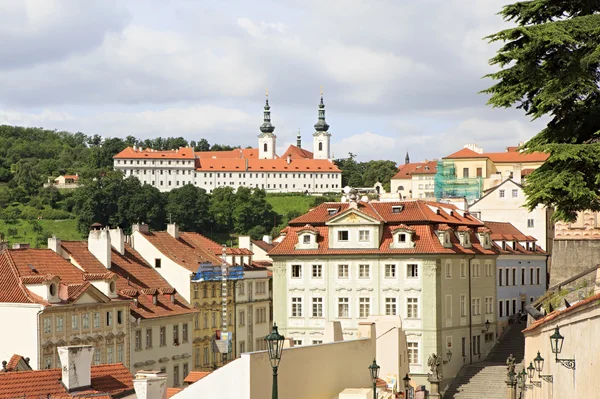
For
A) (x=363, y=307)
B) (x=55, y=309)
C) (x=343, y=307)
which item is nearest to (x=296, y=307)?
(x=343, y=307)

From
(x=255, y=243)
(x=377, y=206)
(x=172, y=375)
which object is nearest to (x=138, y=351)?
(x=172, y=375)

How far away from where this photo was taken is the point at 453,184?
133 metres

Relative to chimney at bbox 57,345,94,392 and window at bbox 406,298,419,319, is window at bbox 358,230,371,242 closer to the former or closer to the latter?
window at bbox 406,298,419,319

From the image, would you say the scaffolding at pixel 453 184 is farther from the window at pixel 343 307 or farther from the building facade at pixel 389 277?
the window at pixel 343 307

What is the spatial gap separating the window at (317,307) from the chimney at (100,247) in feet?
40.1

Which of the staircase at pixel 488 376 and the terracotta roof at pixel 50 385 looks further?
the staircase at pixel 488 376

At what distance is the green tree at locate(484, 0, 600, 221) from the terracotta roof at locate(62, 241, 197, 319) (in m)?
39.1

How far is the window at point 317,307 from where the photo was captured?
67.6 m

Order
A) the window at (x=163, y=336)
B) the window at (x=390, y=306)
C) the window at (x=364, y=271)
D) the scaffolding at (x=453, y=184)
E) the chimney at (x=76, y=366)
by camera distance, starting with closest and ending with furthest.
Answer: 1. the chimney at (x=76, y=366)
2. the window at (x=163, y=336)
3. the window at (x=390, y=306)
4. the window at (x=364, y=271)
5. the scaffolding at (x=453, y=184)

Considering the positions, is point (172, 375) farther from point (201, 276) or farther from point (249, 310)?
point (249, 310)

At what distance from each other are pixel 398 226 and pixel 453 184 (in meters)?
67.8

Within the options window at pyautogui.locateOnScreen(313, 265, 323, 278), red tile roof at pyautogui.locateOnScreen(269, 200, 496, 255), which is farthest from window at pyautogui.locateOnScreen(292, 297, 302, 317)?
red tile roof at pyautogui.locateOnScreen(269, 200, 496, 255)

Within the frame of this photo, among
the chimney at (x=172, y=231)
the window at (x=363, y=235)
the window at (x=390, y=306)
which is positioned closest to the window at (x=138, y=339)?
the window at (x=390, y=306)

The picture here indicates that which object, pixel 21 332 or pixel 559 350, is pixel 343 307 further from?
pixel 559 350
